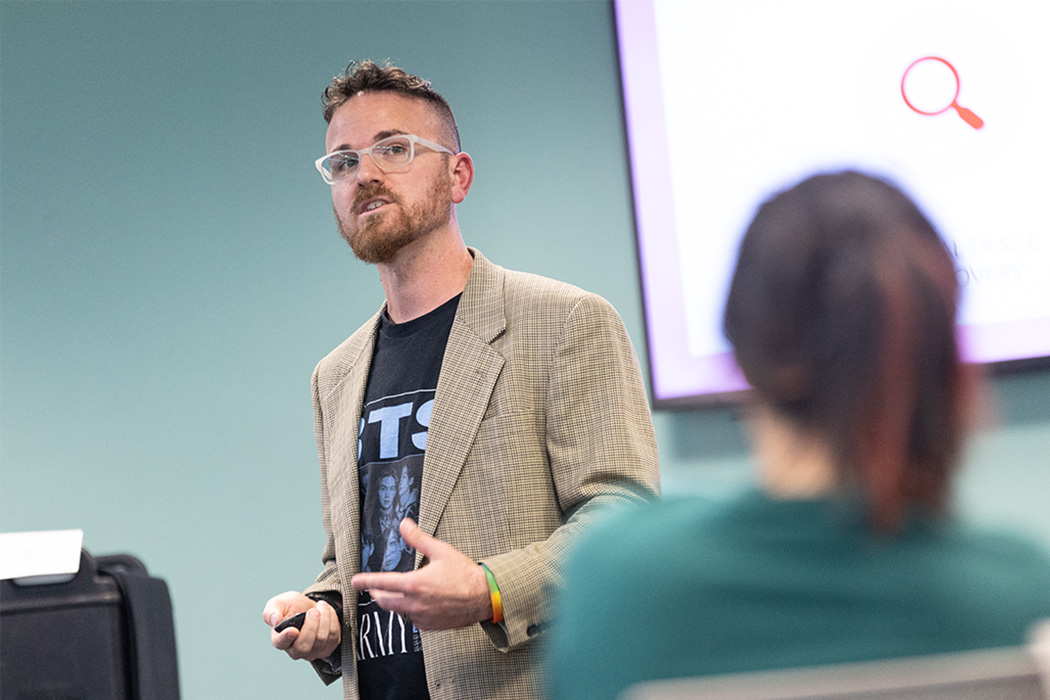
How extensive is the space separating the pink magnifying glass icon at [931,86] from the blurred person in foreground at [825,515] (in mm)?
2003

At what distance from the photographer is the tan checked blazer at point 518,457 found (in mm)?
1652

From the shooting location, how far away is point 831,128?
2600mm

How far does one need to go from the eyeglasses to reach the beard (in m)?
0.06

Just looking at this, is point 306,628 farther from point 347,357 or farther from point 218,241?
point 218,241

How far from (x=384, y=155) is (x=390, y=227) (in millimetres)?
167

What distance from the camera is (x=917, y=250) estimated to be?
75 centimetres

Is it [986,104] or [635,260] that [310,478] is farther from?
[986,104]

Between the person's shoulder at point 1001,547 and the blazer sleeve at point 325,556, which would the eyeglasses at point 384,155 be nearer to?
the blazer sleeve at point 325,556

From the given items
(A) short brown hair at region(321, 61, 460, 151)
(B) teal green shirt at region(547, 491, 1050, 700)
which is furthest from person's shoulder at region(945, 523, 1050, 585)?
(A) short brown hair at region(321, 61, 460, 151)

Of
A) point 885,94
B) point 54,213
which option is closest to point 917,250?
point 885,94

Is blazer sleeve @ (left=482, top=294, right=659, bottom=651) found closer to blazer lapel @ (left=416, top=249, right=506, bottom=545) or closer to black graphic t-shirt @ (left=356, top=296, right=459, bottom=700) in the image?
blazer lapel @ (left=416, top=249, right=506, bottom=545)

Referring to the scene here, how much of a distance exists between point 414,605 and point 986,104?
6.58 feet

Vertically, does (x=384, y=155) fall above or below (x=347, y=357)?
above

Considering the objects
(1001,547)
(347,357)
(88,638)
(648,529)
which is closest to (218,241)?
(347,357)
